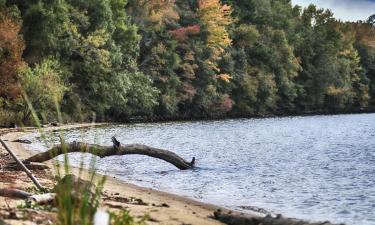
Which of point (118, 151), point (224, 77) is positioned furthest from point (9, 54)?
point (224, 77)

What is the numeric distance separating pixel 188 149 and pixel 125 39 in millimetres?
28195

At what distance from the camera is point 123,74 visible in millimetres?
50656

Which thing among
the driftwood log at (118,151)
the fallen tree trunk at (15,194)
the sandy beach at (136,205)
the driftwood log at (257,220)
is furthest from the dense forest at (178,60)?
the driftwood log at (257,220)

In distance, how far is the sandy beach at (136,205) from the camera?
24.6 feet

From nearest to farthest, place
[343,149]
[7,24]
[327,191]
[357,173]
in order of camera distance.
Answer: [327,191]
[357,173]
[343,149]
[7,24]

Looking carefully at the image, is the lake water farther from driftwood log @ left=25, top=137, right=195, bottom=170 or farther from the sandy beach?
the sandy beach

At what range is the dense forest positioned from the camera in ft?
137

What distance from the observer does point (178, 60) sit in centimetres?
5903

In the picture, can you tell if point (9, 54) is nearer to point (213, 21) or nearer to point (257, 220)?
point (257, 220)

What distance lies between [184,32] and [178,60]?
4495 mm

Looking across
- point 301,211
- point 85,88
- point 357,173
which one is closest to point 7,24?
point 85,88

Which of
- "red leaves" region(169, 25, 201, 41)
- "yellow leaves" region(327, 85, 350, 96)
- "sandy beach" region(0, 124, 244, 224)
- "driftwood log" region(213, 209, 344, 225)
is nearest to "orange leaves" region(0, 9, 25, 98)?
"sandy beach" region(0, 124, 244, 224)

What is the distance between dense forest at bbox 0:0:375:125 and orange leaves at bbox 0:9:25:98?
64 millimetres

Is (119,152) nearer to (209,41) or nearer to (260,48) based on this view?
(209,41)
